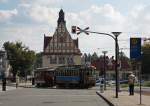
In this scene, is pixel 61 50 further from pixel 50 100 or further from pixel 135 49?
pixel 135 49

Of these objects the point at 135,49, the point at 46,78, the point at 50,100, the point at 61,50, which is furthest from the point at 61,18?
the point at 135,49

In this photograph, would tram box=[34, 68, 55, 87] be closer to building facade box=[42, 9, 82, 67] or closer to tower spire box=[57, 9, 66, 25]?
building facade box=[42, 9, 82, 67]

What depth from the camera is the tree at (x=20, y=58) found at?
429 feet

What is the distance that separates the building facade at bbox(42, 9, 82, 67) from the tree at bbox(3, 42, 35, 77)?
30.0 feet

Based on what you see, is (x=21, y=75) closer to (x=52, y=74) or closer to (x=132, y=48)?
(x=52, y=74)

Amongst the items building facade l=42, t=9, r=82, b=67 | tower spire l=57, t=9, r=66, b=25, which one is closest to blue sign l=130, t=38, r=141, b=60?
building facade l=42, t=9, r=82, b=67

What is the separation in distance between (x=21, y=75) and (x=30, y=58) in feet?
17.3

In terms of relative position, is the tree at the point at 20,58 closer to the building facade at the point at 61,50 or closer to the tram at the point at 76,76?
the building facade at the point at 61,50

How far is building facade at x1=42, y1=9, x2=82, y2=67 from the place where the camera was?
5600 inches

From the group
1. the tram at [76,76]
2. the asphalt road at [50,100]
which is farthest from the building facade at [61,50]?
the asphalt road at [50,100]

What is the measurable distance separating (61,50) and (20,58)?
1582 centimetres

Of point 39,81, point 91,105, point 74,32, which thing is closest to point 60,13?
point 39,81

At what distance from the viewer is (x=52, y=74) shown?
262 feet

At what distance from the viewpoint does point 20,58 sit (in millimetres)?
130750
